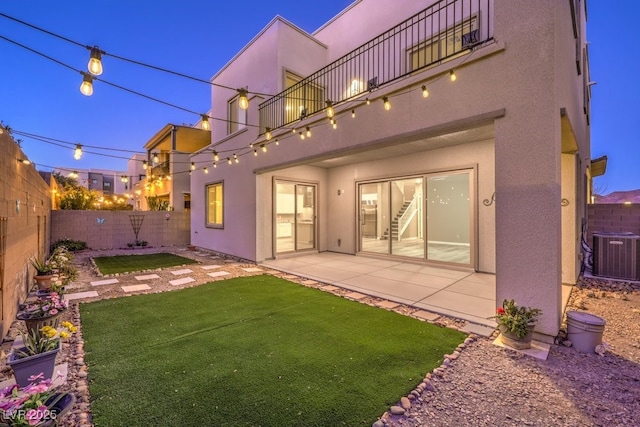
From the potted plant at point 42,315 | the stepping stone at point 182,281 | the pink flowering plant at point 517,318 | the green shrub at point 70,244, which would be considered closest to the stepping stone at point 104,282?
the stepping stone at point 182,281

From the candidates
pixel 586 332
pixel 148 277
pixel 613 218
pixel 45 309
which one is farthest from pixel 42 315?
pixel 613 218

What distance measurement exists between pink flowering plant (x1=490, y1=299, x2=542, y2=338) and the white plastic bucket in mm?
330

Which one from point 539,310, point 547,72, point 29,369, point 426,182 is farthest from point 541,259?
point 29,369

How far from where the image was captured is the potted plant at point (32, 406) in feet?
4.45

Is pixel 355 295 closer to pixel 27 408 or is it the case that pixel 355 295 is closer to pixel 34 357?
pixel 34 357

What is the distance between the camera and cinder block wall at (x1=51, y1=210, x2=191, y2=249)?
966cm

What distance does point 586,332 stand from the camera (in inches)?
109

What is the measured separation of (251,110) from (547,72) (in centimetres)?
648

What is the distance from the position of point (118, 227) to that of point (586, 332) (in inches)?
506

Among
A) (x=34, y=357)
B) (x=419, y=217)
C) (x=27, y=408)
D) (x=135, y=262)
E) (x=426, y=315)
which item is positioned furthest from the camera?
(x=419, y=217)

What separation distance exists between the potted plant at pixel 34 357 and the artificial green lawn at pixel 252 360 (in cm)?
32

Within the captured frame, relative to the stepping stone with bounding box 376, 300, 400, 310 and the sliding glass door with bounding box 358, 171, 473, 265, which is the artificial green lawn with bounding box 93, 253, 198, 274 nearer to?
the sliding glass door with bounding box 358, 171, 473, 265

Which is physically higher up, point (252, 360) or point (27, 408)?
point (27, 408)

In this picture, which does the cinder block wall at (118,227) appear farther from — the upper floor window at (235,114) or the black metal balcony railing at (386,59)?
the black metal balcony railing at (386,59)
